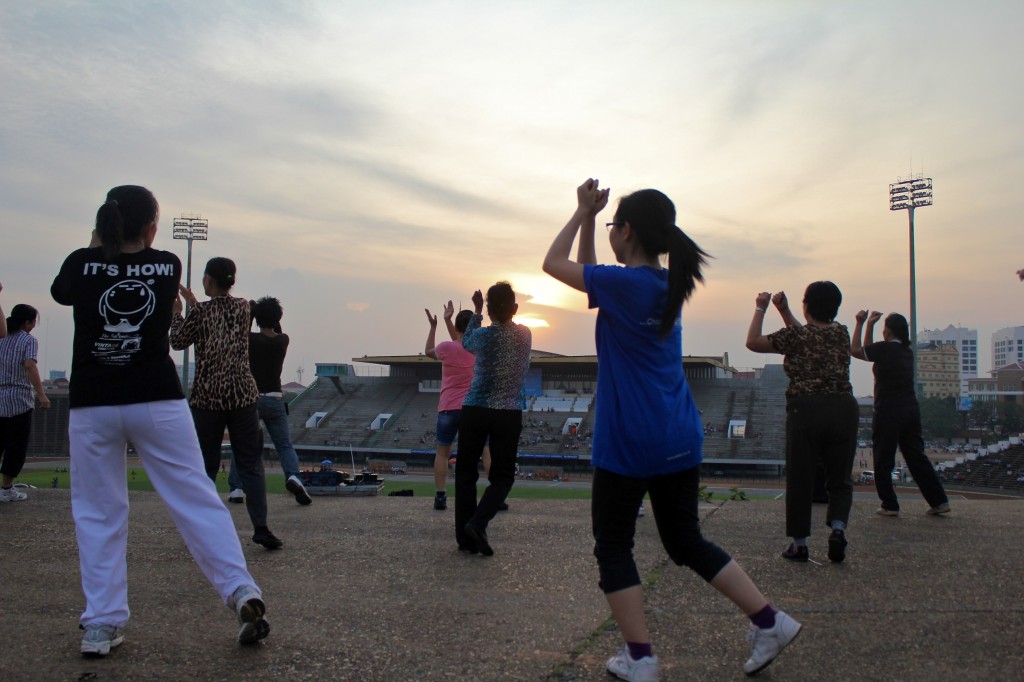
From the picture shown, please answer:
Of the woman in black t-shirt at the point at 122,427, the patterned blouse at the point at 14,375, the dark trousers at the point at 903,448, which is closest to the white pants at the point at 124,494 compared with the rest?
the woman in black t-shirt at the point at 122,427

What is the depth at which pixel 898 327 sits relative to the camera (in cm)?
639

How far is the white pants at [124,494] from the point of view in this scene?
9.86 feet

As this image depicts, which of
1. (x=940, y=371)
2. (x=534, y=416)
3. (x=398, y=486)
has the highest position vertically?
(x=940, y=371)

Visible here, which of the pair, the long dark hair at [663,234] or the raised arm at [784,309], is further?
the raised arm at [784,309]

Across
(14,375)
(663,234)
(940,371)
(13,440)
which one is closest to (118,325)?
(663,234)

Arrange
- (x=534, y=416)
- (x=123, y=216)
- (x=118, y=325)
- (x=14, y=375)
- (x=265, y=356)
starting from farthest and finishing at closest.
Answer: (x=534, y=416)
(x=265, y=356)
(x=14, y=375)
(x=123, y=216)
(x=118, y=325)

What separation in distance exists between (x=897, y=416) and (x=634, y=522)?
4432mm

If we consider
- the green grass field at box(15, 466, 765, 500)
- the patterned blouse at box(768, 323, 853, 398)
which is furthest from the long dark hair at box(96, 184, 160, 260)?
the green grass field at box(15, 466, 765, 500)

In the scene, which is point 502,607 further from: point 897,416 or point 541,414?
point 541,414

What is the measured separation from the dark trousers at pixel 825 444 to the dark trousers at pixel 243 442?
315cm

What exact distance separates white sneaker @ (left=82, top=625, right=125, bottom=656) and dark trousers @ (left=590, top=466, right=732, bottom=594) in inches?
69.7

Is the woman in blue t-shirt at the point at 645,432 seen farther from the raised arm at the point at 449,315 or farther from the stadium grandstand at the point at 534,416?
the stadium grandstand at the point at 534,416

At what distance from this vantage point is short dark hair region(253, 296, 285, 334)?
684 centimetres

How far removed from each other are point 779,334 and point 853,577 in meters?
1.41
